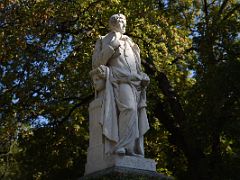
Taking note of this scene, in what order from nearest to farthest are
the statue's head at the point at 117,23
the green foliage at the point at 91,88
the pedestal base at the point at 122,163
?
the pedestal base at the point at 122,163, the statue's head at the point at 117,23, the green foliage at the point at 91,88

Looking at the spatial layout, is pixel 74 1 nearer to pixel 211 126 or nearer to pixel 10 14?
pixel 10 14

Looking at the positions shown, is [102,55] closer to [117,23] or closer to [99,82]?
[99,82]

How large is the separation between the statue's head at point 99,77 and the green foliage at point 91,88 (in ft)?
21.6

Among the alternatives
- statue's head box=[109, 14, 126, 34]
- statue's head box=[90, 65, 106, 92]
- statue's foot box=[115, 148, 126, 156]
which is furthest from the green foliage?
statue's foot box=[115, 148, 126, 156]

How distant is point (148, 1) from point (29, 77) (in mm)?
4861

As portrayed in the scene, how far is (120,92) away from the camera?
9.36m

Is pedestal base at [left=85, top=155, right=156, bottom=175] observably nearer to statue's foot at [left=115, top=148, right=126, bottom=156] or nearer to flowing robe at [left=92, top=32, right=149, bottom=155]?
statue's foot at [left=115, top=148, right=126, bottom=156]

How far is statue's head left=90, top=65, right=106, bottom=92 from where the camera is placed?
30.9 ft

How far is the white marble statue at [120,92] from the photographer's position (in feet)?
29.6

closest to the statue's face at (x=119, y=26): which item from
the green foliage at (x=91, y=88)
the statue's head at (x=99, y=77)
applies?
the statue's head at (x=99, y=77)

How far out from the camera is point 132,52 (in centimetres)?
1007

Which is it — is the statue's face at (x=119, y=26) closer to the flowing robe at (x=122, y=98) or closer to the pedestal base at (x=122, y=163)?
the flowing robe at (x=122, y=98)

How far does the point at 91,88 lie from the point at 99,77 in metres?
7.74

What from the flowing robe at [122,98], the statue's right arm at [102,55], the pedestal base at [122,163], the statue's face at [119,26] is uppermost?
the statue's face at [119,26]
